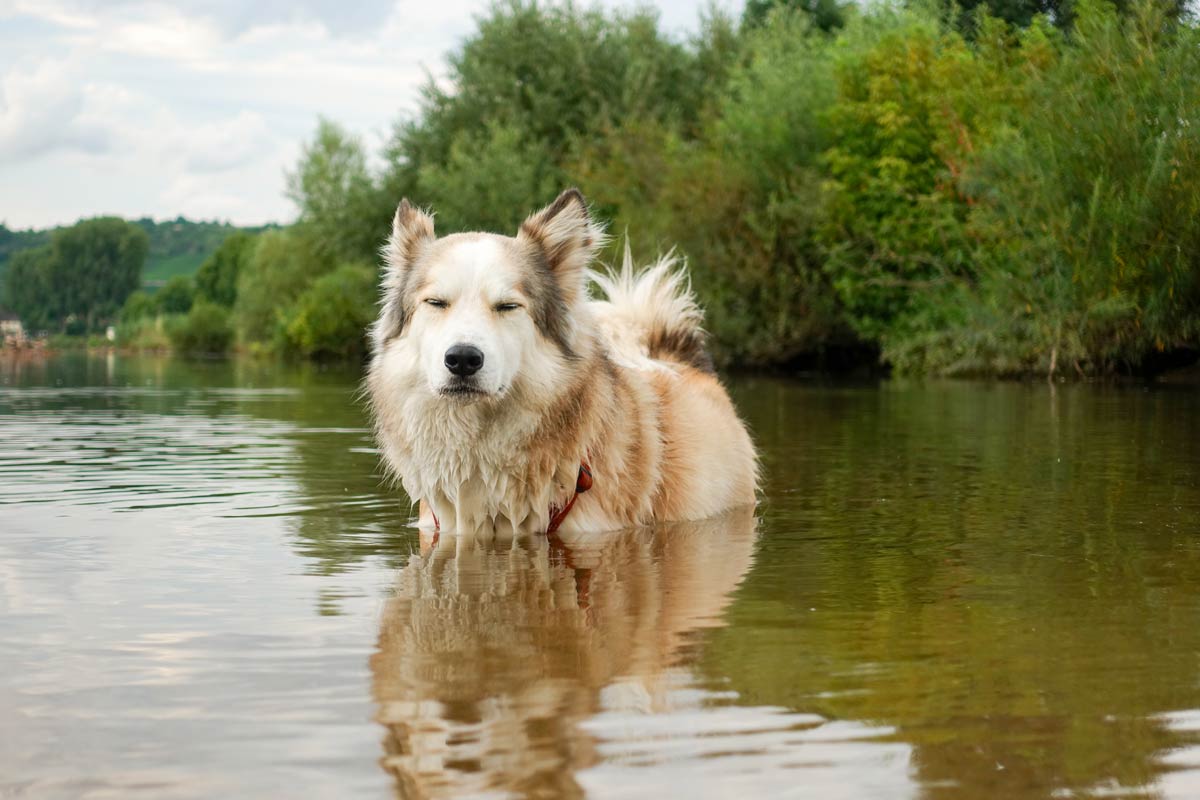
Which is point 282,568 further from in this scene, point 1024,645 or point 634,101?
point 634,101

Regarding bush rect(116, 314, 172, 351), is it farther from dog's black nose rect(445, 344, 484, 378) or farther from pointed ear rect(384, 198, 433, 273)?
dog's black nose rect(445, 344, 484, 378)

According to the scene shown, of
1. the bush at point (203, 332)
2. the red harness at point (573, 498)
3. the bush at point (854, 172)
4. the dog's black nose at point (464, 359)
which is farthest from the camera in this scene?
the bush at point (203, 332)

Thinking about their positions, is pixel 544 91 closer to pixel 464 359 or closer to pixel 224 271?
pixel 464 359

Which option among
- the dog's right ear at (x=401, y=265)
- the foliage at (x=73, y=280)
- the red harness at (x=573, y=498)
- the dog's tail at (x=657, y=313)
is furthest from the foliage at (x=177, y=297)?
the red harness at (x=573, y=498)

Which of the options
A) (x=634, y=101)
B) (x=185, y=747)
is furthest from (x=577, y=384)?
(x=634, y=101)

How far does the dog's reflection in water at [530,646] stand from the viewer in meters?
3.06

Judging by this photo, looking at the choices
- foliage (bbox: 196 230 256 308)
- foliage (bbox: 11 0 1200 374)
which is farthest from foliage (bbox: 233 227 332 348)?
foliage (bbox: 196 230 256 308)

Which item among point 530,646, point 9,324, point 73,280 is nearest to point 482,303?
point 530,646

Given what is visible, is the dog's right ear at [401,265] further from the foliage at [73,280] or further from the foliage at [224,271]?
the foliage at [73,280]

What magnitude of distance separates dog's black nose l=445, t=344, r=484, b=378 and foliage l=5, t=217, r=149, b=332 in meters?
164

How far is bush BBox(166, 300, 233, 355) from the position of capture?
88400mm

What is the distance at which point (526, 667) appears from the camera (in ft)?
13.0

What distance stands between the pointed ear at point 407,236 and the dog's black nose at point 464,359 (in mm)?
991

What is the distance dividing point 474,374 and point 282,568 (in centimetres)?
122
